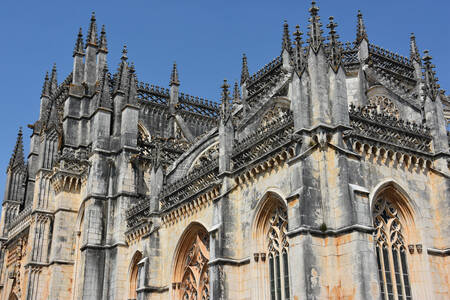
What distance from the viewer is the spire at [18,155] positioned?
1740 inches

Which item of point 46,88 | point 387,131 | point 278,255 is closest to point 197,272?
point 278,255

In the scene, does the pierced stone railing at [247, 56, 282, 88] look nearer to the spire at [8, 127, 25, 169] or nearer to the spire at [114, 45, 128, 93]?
the spire at [114, 45, 128, 93]

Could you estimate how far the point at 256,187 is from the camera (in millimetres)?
20266

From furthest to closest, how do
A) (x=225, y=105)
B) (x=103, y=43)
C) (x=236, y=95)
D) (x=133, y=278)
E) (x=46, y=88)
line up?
(x=46, y=88)
(x=103, y=43)
(x=236, y=95)
(x=133, y=278)
(x=225, y=105)

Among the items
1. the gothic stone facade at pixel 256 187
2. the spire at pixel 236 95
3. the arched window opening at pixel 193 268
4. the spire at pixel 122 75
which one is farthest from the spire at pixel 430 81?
the spire at pixel 122 75

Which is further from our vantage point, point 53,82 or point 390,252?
point 53,82

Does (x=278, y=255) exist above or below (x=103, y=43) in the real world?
below

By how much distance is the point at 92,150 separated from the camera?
3250cm

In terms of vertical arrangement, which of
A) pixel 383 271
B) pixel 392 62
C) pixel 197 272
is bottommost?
pixel 383 271

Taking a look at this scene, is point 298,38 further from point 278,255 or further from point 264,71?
point 264,71

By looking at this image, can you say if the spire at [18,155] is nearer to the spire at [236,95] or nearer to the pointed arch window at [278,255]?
the spire at [236,95]

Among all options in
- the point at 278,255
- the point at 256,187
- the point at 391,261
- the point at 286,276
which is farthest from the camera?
the point at 256,187

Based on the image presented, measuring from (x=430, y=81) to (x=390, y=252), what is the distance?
681 cm

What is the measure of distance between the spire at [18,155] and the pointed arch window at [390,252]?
107 feet
